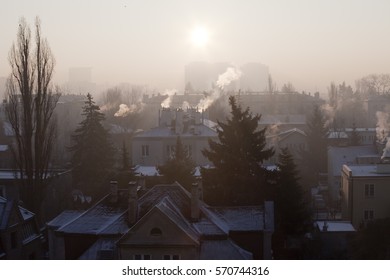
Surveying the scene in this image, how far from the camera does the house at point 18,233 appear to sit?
707 cm

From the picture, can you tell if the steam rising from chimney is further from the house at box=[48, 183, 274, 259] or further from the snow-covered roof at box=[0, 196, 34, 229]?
the snow-covered roof at box=[0, 196, 34, 229]

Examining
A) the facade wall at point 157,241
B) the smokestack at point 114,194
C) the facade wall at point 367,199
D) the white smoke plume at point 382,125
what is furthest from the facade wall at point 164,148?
the white smoke plume at point 382,125

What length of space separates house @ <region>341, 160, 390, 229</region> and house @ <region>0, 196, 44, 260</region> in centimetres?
431

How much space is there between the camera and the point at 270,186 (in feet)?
30.4

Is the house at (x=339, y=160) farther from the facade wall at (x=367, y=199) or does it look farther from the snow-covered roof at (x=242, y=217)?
the snow-covered roof at (x=242, y=217)

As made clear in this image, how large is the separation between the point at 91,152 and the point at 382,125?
7.47 metres

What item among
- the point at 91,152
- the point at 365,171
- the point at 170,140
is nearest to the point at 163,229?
the point at 365,171

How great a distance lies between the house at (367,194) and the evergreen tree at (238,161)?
Answer: 130 cm

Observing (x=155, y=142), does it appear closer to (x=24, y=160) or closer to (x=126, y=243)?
(x=24, y=160)

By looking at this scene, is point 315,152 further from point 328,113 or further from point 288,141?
point 328,113

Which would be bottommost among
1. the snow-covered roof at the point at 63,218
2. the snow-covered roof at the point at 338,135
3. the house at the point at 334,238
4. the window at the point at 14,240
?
the house at the point at 334,238

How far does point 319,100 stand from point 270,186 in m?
5.04

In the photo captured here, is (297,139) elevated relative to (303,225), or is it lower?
elevated
